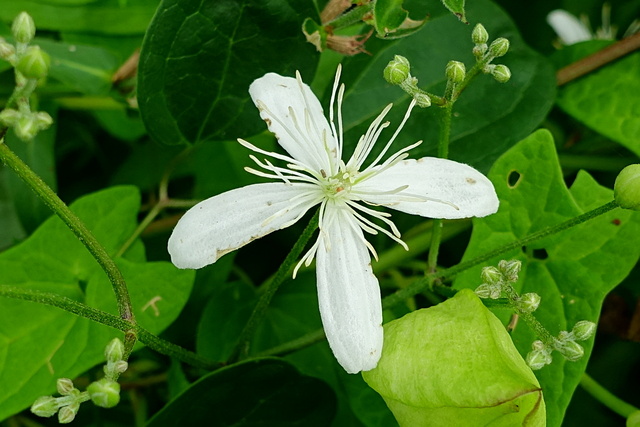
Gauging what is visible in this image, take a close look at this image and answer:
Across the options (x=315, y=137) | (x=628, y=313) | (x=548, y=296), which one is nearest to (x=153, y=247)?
(x=315, y=137)

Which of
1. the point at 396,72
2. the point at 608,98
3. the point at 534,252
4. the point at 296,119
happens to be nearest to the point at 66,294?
the point at 296,119

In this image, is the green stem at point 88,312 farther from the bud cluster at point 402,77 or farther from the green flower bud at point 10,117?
the bud cluster at point 402,77

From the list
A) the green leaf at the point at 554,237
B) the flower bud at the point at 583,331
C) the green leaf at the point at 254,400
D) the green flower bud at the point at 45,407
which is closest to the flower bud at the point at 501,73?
the green leaf at the point at 554,237

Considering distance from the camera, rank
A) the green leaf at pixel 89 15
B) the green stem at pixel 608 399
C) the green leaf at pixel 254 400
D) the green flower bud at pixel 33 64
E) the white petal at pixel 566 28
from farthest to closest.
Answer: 1. the white petal at pixel 566 28
2. the green leaf at pixel 89 15
3. the green stem at pixel 608 399
4. the green leaf at pixel 254 400
5. the green flower bud at pixel 33 64

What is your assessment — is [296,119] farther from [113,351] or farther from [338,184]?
[113,351]

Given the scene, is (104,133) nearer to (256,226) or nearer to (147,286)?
(147,286)

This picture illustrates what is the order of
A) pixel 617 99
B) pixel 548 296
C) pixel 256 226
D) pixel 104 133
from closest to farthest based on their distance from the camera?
pixel 256 226, pixel 548 296, pixel 617 99, pixel 104 133
